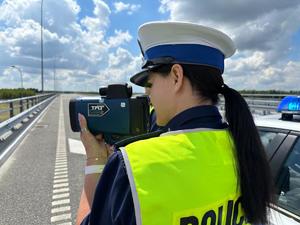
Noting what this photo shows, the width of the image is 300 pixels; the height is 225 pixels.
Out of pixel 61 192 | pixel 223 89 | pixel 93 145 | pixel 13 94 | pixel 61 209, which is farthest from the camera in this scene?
pixel 13 94

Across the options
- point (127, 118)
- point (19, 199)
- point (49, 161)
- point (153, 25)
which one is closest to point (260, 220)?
point (127, 118)

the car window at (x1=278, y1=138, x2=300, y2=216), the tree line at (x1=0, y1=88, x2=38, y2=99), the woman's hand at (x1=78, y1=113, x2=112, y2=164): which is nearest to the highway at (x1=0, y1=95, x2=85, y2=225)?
the car window at (x1=278, y1=138, x2=300, y2=216)

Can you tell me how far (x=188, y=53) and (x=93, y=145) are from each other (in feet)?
2.36

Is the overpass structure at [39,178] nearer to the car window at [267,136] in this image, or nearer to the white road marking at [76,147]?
the white road marking at [76,147]

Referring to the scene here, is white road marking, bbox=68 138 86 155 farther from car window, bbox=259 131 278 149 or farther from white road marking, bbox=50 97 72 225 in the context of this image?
car window, bbox=259 131 278 149

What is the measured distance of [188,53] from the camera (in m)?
1.44

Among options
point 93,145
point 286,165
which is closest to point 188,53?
point 93,145

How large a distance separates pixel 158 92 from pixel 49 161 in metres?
8.04

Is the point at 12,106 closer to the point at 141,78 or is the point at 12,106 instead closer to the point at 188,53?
the point at 141,78

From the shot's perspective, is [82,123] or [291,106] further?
[291,106]

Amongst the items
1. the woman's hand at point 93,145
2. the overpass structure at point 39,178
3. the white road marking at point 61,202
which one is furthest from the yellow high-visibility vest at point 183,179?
the white road marking at point 61,202

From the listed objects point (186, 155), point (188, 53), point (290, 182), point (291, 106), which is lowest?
point (290, 182)

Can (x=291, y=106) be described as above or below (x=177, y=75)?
below

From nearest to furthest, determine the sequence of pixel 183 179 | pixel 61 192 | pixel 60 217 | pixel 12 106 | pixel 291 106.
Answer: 1. pixel 183 179
2. pixel 291 106
3. pixel 60 217
4. pixel 61 192
5. pixel 12 106
